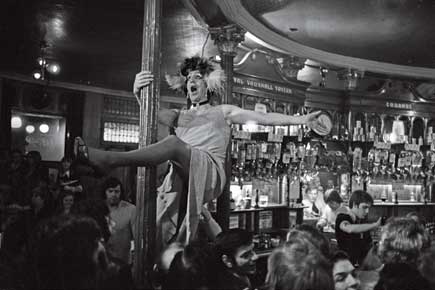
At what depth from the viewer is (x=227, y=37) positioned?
527cm

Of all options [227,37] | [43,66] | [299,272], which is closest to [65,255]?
[299,272]

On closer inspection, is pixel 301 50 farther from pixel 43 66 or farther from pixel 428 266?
pixel 428 266

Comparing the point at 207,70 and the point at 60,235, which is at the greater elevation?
the point at 207,70

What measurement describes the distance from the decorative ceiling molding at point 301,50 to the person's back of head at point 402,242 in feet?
8.86

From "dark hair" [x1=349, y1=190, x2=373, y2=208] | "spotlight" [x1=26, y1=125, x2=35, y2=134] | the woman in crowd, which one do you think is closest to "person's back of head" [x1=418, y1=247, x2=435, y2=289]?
"dark hair" [x1=349, y1=190, x2=373, y2=208]

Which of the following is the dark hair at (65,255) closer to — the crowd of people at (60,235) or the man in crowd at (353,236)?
the crowd of people at (60,235)

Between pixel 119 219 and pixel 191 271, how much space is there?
189cm

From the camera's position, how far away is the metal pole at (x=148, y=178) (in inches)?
109

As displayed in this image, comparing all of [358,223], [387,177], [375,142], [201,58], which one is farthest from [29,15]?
[387,177]

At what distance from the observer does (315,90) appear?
876 cm

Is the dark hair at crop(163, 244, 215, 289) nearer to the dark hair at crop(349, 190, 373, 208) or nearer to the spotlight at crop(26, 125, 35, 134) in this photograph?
the dark hair at crop(349, 190, 373, 208)

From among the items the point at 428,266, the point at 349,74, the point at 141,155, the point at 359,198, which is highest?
the point at 349,74

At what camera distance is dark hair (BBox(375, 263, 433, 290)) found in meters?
2.08

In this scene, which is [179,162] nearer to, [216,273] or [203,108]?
[203,108]
